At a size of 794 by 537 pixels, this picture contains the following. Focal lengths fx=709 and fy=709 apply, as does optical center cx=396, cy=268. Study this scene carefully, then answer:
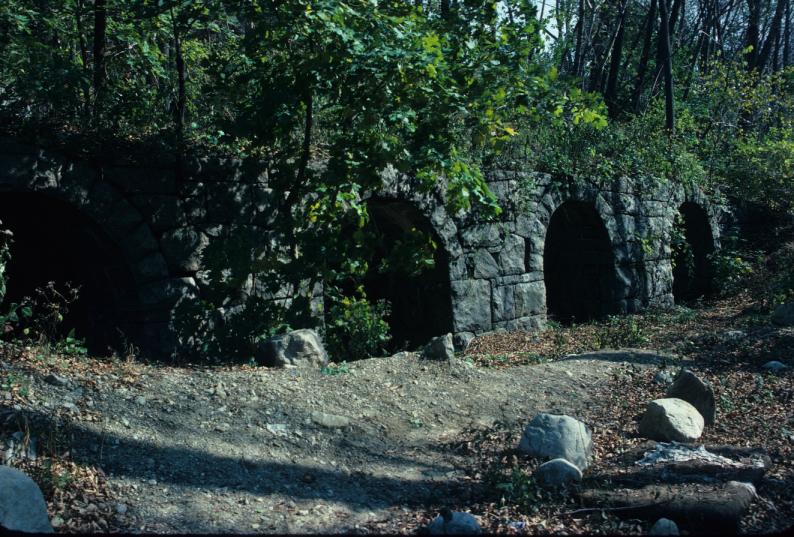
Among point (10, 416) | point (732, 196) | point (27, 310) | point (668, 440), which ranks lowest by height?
point (668, 440)

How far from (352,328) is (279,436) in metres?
2.41

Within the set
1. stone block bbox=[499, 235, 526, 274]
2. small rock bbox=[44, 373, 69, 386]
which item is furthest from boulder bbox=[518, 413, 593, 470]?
stone block bbox=[499, 235, 526, 274]

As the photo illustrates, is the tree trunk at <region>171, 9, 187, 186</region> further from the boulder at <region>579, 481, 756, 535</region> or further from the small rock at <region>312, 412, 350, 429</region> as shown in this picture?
the boulder at <region>579, 481, 756, 535</region>

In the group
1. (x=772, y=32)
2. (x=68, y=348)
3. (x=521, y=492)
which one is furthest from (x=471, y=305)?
(x=772, y=32)

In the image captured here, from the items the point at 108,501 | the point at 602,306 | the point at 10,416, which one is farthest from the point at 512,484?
the point at 602,306

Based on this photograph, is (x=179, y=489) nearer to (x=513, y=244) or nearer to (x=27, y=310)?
(x=27, y=310)

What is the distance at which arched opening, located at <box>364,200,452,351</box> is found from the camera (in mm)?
8023

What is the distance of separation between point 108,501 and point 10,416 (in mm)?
783

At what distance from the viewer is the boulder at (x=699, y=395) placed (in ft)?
16.2

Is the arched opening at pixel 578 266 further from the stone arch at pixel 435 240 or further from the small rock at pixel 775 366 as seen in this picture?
the small rock at pixel 775 366

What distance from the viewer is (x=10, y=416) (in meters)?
3.59

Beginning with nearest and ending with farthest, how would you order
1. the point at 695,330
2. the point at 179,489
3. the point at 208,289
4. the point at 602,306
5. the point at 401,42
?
the point at 179,489, the point at 401,42, the point at 208,289, the point at 695,330, the point at 602,306

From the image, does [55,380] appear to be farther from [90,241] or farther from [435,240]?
[435,240]

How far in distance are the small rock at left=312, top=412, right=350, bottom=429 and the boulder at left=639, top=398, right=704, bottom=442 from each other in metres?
1.96
